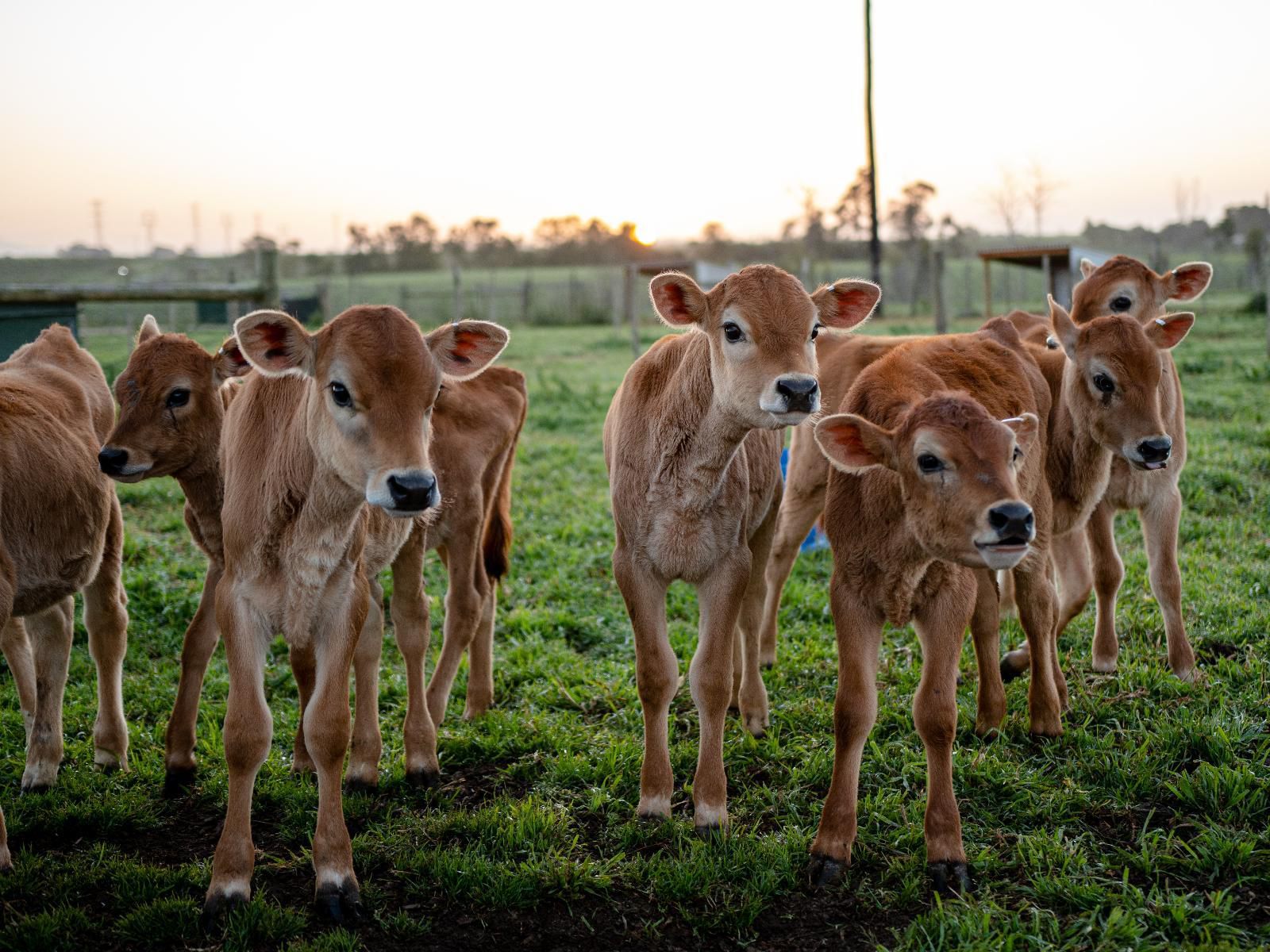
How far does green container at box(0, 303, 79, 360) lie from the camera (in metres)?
9.02

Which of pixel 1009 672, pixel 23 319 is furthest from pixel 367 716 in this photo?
pixel 23 319

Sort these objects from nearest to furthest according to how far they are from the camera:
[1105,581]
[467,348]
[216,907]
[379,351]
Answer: [216,907]
[379,351]
[467,348]
[1105,581]

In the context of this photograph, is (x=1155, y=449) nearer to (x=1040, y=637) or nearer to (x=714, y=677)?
(x=1040, y=637)

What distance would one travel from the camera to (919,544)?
162 inches

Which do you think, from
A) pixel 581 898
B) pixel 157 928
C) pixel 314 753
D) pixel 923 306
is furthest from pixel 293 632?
pixel 923 306

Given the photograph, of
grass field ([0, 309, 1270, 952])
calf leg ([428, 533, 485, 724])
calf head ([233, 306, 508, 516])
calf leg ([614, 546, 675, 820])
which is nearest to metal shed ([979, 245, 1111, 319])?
grass field ([0, 309, 1270, 952])

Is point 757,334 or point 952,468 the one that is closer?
point 952,468

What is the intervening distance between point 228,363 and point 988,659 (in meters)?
3.92

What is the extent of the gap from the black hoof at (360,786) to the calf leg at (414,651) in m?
0.16

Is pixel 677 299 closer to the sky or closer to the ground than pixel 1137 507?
closer to the sky

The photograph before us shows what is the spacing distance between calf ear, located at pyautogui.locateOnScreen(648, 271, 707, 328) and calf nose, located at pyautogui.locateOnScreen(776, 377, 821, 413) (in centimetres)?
69

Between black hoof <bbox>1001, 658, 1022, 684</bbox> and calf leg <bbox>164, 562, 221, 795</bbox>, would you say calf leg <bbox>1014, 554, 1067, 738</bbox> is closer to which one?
black hoof <bbox>1001, 658, 1022, 684</bbox>

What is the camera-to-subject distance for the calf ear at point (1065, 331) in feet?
18.7

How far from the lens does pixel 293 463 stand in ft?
14.1
